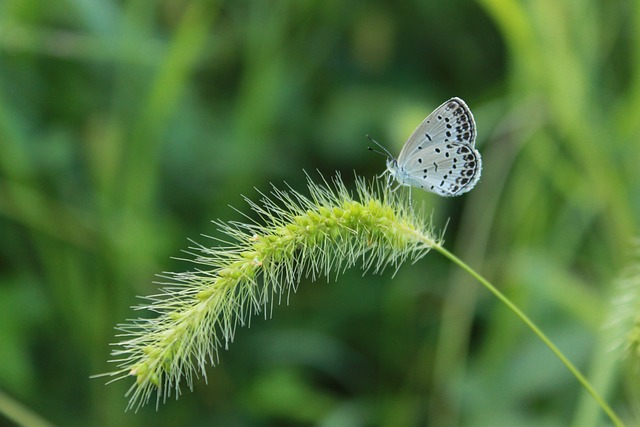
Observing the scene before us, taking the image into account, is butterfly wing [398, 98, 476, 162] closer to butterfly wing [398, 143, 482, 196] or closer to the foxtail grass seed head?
butterfly wing [398, 143, 482, 196]

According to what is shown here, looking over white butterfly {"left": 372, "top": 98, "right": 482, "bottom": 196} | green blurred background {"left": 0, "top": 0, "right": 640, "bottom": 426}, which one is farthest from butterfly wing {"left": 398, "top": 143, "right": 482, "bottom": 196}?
green blurred background {"left": 0, "top": 0, "right": 640, "bottom": 426}

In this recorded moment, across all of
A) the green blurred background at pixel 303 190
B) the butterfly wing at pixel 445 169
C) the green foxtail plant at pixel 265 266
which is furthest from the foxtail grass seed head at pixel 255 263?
the green blurred background at pixel 303 190

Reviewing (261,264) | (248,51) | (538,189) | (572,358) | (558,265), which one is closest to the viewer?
(261,264)

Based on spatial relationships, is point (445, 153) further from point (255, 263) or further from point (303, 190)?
point (303, 190)

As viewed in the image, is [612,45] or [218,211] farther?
[612,45]

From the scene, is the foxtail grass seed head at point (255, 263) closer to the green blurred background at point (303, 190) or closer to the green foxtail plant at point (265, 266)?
the green foxtail plant at point (265, 266)

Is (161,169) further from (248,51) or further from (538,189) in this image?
(538,189)

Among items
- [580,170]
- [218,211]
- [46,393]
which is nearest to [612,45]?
[580,170]
